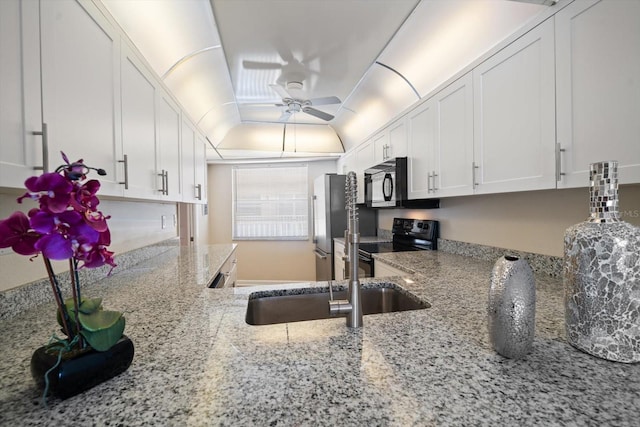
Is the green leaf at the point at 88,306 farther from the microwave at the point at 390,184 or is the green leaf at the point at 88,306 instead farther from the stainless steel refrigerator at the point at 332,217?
the stainless steel refrigerator at the point at 332,217

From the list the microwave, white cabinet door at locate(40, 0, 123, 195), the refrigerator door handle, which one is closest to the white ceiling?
white cabinet door at locate(40, 0, 123, 195)

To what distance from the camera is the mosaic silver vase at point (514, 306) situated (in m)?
0.65

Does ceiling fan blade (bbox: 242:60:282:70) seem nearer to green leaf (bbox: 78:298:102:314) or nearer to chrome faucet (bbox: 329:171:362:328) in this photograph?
chrome faucet (bbox: 329:171:362:328)

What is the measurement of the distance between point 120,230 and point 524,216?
2589 millimetres

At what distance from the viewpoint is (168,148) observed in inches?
76.7

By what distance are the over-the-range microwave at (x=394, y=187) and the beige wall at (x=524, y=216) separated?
0.78 ft

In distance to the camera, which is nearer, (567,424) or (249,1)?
(567,424)

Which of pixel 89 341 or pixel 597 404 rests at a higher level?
pixel 89 341

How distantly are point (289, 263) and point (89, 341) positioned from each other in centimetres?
432

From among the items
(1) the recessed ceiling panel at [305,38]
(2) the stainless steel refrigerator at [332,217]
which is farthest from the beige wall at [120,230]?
(2) the stainless steel refrigerator at [332,217]

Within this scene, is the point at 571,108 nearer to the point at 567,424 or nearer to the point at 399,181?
Answer: the point at 567,424

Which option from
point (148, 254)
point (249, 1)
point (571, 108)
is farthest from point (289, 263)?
point (571, 108)

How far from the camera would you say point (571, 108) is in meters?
1.13

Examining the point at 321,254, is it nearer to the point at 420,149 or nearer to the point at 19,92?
the point at 420,149
